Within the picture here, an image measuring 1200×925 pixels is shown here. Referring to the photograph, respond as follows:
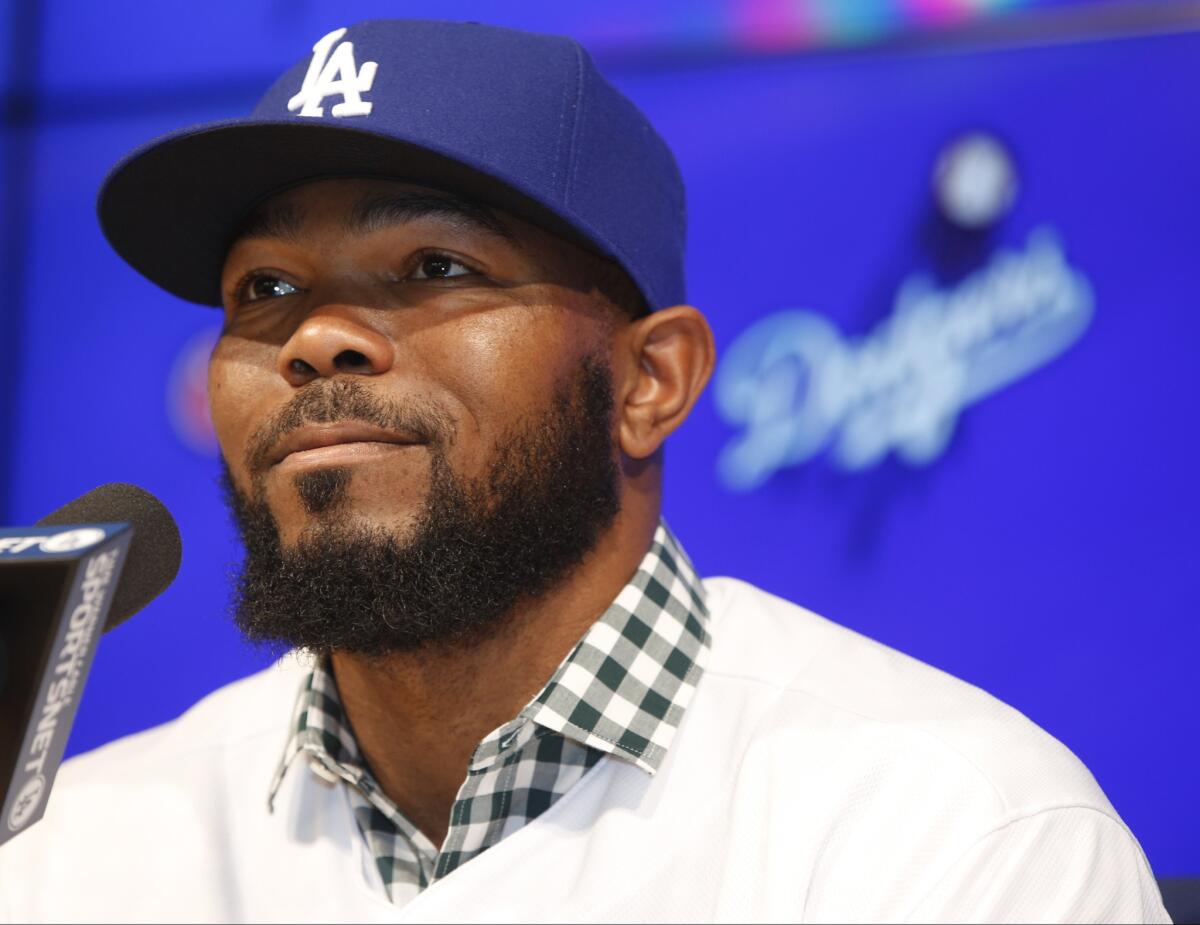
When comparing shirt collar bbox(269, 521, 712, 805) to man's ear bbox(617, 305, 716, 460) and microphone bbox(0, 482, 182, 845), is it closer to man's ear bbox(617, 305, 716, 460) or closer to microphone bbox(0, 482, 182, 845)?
man's ear bbox(617, 305, 716, 460)

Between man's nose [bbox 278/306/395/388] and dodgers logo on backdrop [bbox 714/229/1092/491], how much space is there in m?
0.78

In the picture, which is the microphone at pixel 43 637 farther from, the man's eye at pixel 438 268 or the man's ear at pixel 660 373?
the man's ear at pixel 660 373

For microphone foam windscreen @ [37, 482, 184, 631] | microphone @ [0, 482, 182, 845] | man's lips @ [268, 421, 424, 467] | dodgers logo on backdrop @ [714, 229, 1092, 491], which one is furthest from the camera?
dodgers logo on backdrop @ [714, 229, 1092, 491]

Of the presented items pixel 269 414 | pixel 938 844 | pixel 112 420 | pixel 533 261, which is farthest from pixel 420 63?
pixel 112 420

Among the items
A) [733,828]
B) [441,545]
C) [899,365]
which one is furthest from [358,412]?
[899,365]

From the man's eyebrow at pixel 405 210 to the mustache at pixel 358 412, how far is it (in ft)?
0.59

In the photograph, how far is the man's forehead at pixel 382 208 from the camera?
1.44m

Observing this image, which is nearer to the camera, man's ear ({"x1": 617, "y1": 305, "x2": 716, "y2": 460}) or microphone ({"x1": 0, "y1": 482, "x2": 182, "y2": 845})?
microphone ({"x1": 0, "y1": 482, "x2": 182, "y2": 845})

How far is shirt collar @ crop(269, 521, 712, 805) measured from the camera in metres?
1.40

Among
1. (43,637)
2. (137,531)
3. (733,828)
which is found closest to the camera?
(43,637)

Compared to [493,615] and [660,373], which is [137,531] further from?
[660,373]

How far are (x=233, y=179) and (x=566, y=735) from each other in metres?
0.69

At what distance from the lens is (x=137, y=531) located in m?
1.13

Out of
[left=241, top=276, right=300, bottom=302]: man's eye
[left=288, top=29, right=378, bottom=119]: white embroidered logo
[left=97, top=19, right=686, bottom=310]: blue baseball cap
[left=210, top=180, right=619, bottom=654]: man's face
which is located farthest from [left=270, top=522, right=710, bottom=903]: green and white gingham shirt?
[left=288, top=29, right=378, bottom=119]: white embroidered logo
